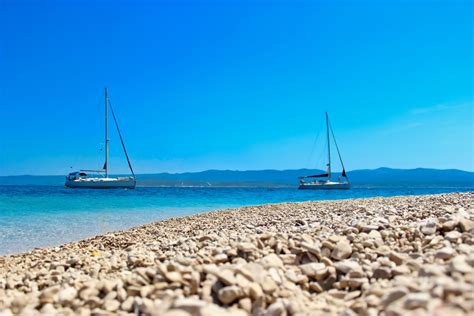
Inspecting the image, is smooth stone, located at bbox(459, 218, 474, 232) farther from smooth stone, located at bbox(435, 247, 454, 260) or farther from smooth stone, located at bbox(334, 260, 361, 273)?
smooth stone, located at bbox(334, 260, 361, 273)

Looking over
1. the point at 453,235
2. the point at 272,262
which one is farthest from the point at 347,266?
the point at 453,235

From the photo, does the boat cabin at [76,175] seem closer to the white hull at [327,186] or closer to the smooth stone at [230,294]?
the white hull at [327,186]

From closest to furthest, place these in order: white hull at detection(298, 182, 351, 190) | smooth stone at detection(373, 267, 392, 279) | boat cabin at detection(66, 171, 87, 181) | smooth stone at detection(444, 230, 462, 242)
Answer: smooth stone at detection(373, 267, 392, 279) → smooth stone at detection(444, 230, 462, 242) → white hull at detection(298, 182, 351, 190) → boat cabin at detection(66, 171, 87, 181)

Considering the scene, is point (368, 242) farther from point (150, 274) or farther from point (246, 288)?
point (150, 274)

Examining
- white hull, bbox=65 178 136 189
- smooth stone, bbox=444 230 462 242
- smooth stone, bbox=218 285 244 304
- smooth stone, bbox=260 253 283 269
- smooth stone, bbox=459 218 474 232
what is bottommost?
smooth stone, bbox=218 285 244 304

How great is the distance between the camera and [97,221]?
49.2 feet

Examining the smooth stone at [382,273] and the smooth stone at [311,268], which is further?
the smooth stone at [311,268]

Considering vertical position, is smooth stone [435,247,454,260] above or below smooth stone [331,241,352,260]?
above

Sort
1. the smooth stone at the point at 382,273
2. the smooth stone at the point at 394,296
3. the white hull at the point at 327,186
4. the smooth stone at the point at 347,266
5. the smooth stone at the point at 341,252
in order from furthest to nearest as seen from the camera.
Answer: the white hull at the point at 327,186 → the smooth stone at the point at 341,252 → the smooth stone at the point at 347,266 → the smooth stone at the point at 382,273 → the smooth stone at the point at 394,296

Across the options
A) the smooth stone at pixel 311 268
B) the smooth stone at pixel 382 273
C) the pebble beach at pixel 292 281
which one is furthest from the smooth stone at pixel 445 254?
the smooth stone at pixel 311 268

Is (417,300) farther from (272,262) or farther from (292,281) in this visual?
(272,262)

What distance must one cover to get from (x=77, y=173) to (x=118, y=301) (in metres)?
54.3

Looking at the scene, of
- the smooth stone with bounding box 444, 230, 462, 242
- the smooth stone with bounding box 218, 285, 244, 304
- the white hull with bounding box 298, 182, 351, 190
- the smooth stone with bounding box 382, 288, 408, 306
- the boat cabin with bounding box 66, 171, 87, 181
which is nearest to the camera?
the smooth stone with bounding box 382, 288, 408, 306

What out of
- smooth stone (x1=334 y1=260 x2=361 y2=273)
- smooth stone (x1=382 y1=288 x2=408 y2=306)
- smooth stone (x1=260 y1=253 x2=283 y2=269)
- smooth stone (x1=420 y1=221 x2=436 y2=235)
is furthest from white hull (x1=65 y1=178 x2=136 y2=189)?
smooth stone (x1=382 y1=288 x2=408 y2=306)
